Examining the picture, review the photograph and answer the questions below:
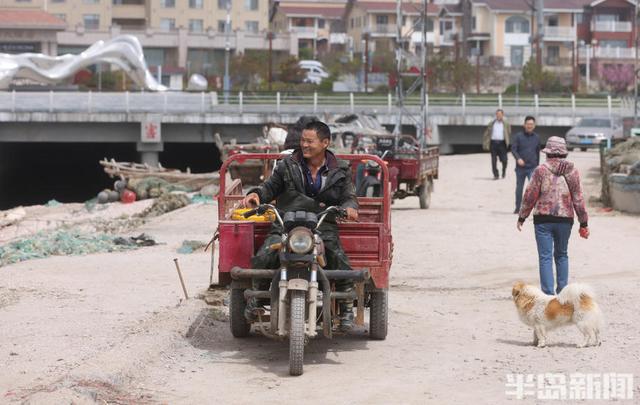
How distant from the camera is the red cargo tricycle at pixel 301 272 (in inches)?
363

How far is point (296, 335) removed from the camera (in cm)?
908

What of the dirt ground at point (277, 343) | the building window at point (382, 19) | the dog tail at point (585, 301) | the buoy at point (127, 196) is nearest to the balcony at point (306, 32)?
the building window at point (382, 19)

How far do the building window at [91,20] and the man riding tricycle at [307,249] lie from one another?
336 ft

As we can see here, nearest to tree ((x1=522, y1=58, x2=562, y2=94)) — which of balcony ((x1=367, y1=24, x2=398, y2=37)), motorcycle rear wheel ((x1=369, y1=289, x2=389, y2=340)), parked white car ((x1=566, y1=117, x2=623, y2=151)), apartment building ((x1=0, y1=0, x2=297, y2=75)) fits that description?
apartment building ((x1=0, y1=0, x2=297, y2=75))

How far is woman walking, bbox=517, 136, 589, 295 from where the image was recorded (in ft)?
38.6

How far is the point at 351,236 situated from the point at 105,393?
2571mm

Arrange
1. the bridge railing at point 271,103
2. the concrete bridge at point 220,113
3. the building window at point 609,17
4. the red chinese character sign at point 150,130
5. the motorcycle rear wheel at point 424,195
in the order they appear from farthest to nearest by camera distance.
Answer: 1. the building window at point 609,17
2. the red chinese character sign at point 150,130
3. the bridge railing at point 271,103
4. the concrete bridge at point 220,113
5. the motorcycle rear wheel at point 424,195

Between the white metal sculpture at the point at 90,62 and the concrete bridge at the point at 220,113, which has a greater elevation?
the white metal sculpture at the point at 90,62

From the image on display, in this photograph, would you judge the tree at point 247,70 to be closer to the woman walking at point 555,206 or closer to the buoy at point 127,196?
the buoy at point 127,196

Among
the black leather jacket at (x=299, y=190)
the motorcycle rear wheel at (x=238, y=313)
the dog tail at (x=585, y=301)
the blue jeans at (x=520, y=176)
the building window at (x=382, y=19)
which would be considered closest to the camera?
the black leather jacket at (x=299, y=190)

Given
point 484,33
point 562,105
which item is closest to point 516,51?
point 484,33

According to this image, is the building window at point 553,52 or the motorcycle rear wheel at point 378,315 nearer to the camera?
the motorcycle rear wheel at point 378,315

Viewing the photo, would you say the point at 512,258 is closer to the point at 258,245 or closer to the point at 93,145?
the point at 258,245

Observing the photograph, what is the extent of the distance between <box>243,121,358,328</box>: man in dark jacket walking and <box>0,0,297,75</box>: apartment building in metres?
→ 93.6
